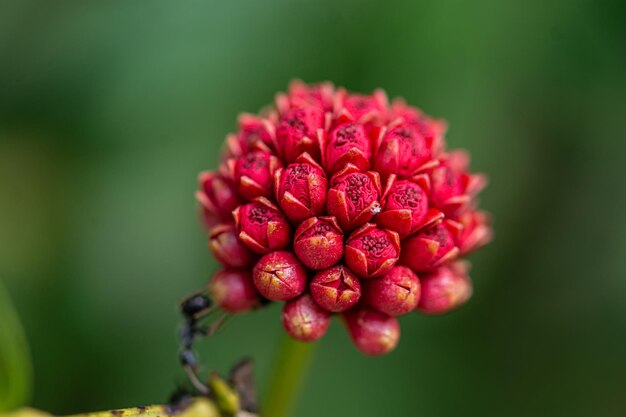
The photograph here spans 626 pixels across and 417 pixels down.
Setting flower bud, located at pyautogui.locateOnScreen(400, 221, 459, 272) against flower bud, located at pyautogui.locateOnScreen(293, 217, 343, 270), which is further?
flower bud, located at pyautogui.locateOnScreen(400, 221, 459, 272)

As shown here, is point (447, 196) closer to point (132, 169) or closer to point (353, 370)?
point (353, 370)

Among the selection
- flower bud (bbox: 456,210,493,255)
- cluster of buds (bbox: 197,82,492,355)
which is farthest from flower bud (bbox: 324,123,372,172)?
flower bud (bbox: 456,210,493,255)

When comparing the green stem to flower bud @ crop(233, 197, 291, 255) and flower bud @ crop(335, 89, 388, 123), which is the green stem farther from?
flower bud @ crop(335, 89, 388, 123)

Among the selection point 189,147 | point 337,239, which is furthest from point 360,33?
point 337,239

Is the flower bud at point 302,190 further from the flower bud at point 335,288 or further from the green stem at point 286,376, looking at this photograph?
the green stem at point 286,376

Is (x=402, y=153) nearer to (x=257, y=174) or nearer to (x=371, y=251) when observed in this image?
(x=371, y=251)

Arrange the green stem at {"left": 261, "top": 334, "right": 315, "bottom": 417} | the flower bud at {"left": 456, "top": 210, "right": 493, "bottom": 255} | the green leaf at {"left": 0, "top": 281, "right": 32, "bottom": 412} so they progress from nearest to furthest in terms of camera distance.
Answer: the green leaf at {"left": 0, "top": 281, "right": 32, "bottom": 412}, the flower bud at {"left": 456, "top": 210, "right": 493, "bottom": 255}, the green stem at {"left": 261, "top": 334, "right": 315, "bottom": 417}
